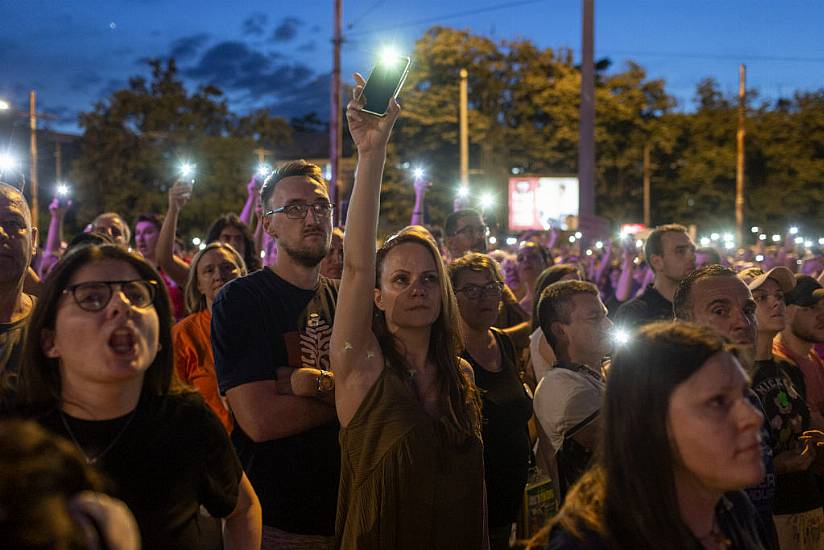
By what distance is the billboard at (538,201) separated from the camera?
3412 cm

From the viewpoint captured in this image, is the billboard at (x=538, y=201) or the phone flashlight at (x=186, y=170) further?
the billboard at (x=538, y=201)

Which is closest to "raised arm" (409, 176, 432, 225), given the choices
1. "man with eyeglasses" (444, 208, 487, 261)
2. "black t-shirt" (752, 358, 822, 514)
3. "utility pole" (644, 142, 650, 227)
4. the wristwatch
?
"man with eyeglasses" (444, 208, 487, 261)

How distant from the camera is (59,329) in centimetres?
245

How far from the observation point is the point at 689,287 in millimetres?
3912

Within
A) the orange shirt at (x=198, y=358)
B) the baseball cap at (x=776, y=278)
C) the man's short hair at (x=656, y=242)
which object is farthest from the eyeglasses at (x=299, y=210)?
the man's short hair at (x=656, y=242)

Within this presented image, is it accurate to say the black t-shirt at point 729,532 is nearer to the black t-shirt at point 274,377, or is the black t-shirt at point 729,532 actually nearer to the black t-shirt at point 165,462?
the black t-shirt at point 165,462

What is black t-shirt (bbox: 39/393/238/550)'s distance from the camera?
2.29 m

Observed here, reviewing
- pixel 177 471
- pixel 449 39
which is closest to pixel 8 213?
pixel 177 471

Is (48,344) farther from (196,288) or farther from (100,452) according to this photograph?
(196,288)

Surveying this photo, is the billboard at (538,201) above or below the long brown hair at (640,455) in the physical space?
above

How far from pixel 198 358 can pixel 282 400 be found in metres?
1.76

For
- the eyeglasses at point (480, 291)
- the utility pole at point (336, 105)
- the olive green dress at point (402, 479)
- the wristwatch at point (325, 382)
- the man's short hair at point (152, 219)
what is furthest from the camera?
the utility pole at point (336, 105)

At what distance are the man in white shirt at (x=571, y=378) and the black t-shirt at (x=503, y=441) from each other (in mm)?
123

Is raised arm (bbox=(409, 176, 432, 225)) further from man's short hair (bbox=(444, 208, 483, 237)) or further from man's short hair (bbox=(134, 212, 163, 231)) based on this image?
man's short hair (bbox=(134, 212, 163, 231))
